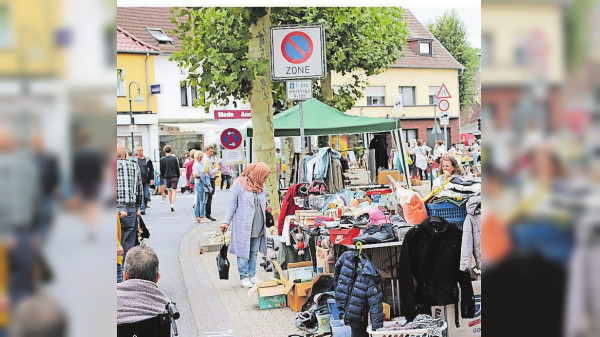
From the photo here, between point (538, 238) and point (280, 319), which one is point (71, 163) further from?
point (280, 319)

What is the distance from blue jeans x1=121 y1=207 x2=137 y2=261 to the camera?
291 inches

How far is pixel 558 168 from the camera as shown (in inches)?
64.5

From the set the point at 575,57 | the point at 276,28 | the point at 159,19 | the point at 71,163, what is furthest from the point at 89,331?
the point at 159,19

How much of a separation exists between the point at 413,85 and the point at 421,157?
5.42 feet

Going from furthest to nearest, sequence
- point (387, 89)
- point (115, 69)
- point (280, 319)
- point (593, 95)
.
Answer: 1. point (387, 89)
2. point (280, 319)
3. point (115, 69)
4. point (593, 95)

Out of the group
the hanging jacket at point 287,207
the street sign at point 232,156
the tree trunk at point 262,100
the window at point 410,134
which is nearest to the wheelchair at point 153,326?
the hanging jacket at point 287,207

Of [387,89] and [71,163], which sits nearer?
[71,163]

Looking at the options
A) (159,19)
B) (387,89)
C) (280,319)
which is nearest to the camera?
(280,319)

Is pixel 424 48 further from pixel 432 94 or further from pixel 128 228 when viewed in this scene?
pixel 128 228

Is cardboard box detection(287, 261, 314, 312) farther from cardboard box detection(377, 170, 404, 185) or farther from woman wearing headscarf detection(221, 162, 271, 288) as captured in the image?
cardboard box detection(377, 170, 404, 185)

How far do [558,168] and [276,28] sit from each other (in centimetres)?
645

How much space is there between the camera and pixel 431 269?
5586 mm

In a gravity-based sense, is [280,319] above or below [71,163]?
below

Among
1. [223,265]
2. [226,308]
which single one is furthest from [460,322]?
[223,265]
